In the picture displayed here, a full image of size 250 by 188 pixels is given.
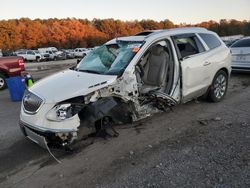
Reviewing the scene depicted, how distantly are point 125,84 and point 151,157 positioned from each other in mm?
1470

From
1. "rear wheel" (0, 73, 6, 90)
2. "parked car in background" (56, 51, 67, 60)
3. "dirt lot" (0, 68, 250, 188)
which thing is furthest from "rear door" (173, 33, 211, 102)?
"parked car in background" (56, 51, 67, 60)

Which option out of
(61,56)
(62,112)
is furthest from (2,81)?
(61,56)

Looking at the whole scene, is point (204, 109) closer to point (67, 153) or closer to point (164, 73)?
point (164, 73)

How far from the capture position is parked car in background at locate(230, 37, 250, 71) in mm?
10945

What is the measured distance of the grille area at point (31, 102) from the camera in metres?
4.87

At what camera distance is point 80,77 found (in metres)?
5.51

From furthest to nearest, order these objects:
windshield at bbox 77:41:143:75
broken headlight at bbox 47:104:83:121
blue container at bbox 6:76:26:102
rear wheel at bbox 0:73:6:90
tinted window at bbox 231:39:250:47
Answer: rear wheel at bbox 0:73:6:90
tinted window at bbox 231:39:250:47
blue container at bbox 6:76:26:102
windshield at bbox 77:41:143:75
broken headlight at bbox 47:104:83:121

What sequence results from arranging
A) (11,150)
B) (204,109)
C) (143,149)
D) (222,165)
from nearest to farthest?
(222,165)
(143,149)
(11,150)
(204,109)

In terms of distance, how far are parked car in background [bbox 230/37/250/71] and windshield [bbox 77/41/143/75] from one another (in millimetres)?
6253

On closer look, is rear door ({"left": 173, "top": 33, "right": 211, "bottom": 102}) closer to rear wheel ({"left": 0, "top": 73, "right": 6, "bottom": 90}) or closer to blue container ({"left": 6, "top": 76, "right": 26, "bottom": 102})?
blue container ({"left": 6, "top": 76, "right": 26, "bottom": 102})

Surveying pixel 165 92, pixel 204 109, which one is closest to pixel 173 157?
pixel 165 92

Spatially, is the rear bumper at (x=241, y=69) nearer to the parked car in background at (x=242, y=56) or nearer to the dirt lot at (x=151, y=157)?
the parked car in background at (x=242, y=56)

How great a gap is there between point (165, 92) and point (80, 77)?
1.85 meters

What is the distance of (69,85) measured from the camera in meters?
5.12
